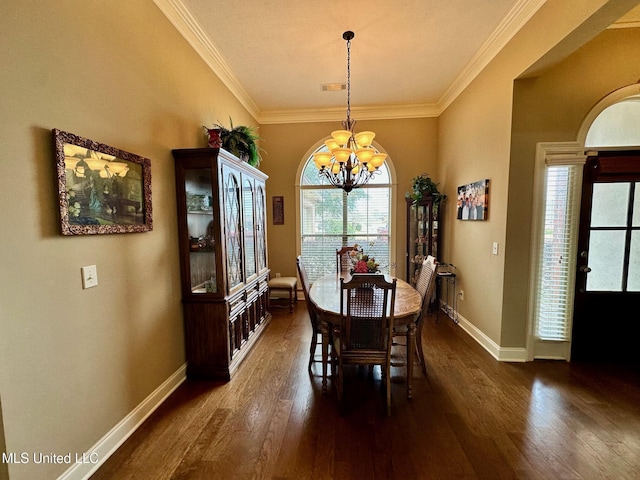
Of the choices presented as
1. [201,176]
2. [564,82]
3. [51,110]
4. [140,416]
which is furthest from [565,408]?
[51,110]

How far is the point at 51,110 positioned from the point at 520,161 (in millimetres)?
3537

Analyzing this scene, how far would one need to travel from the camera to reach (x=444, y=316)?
4.06 m

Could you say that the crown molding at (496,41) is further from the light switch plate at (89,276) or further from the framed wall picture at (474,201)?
the light switch plate at (89,276)

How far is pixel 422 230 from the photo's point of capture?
4297 mm

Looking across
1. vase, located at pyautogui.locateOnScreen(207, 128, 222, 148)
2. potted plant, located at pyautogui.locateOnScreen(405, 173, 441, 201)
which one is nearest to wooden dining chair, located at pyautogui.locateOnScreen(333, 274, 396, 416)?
vase, located at pyautogui.locateOnScreen(207, 128, 222, 148)

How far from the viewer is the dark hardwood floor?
1.59 m

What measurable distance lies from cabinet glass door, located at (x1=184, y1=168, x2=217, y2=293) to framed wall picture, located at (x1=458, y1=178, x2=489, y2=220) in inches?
114

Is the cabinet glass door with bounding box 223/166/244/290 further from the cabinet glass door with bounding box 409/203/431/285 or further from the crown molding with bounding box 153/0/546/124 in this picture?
the cabinet glass door with bounding box 409/203/431/285

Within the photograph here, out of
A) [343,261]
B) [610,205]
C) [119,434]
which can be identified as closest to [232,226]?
[343,261]

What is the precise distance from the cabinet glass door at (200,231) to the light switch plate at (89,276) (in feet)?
2.91

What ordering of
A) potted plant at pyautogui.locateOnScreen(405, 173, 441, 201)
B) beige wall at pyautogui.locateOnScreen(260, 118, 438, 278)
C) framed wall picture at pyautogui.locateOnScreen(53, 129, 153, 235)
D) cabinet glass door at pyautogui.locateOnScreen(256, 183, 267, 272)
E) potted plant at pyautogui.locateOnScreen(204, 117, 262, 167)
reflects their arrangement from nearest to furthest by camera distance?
framed wall picture at pyautogui.locateOnScreen(53, 129, 153, 235) → potted plant at pyautogui.locateOnScreen(204, 117, 262, 167) → cabinet glass door at pyautogui.locateOnScreen(256, 183, 267, 272) → potted plant at pyautogui.locateOnScreen(405, 173, 441, 201) → beige wall at pyautogui.locateOnScreen(260, 118, 438, 278)

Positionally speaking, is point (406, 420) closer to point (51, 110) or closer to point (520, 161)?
point (520, 161)

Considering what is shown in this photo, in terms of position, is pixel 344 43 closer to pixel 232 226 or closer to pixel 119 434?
pixel 232 226

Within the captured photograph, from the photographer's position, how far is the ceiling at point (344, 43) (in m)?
2.34
